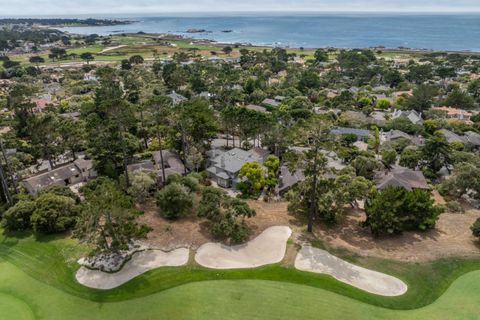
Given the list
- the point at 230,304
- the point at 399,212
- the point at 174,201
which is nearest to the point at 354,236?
the point at 399,212

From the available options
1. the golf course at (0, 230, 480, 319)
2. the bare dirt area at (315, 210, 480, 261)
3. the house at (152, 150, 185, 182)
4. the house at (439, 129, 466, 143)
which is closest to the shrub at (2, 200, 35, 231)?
the golf course at (0, 230, 480, 319)

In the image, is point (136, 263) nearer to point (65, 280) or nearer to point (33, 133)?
point (65, 280)

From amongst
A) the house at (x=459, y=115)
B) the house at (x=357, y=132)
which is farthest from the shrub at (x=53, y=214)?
the house at (x=459, y=115)

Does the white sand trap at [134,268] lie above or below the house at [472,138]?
above

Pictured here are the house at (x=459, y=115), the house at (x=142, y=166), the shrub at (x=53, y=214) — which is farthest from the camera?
the house at (x=459, y=115)

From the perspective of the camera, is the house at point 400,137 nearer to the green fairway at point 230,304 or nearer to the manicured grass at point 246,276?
the manicured grass at point 246,276

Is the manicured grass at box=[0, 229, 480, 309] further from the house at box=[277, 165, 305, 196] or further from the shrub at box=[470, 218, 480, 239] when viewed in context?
the house at box=[277, 165, 305, 196]

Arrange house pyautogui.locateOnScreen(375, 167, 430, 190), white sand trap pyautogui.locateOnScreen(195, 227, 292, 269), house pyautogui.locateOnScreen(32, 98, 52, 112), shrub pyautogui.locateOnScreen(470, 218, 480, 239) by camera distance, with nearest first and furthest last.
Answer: white sand trap pyautogui.locateOnScreen(195, 227, 292, 269) → shrub pyautogui.locateOnScreen(470, 218, 480, 239) → house pyautogui.locateOnScreen(375, 167, 430, 190) → house pyautogui.locateOnScreen(32, 98, 52, 112)

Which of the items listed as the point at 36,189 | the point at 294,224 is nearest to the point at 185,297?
the point at 294,224
